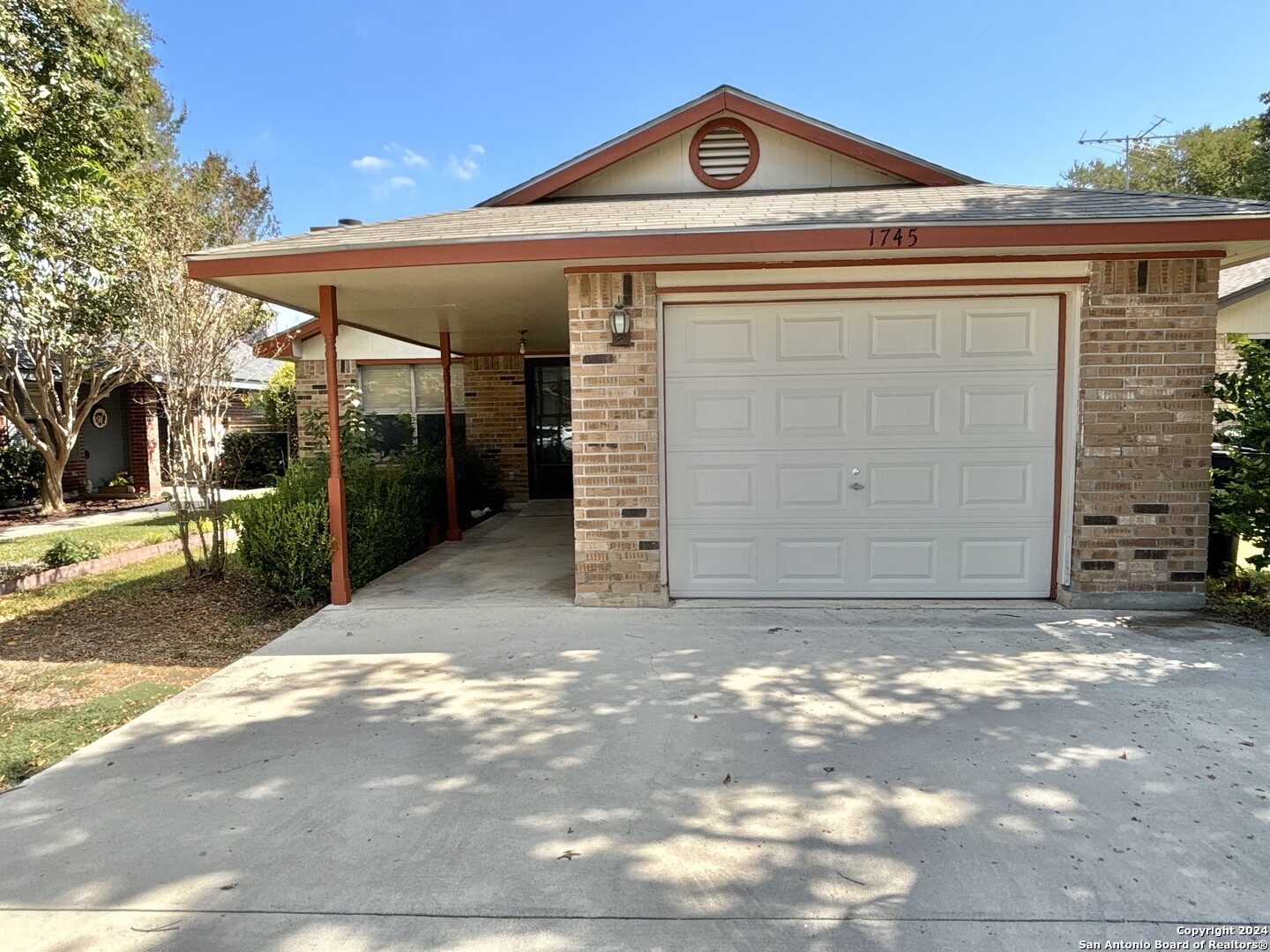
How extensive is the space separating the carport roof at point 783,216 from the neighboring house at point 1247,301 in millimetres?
8133

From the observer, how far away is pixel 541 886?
259cm

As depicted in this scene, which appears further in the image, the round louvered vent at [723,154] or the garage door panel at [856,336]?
the round louvered vent at [723,154]

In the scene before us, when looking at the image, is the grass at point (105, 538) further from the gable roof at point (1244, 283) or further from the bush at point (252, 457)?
the gable roof at point (1244, 283)

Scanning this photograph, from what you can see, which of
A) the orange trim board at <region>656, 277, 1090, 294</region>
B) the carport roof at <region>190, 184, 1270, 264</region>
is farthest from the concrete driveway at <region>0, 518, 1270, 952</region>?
the carport roof at <region>190, 184, 1270, 264</region>

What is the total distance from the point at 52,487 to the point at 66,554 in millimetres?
6325

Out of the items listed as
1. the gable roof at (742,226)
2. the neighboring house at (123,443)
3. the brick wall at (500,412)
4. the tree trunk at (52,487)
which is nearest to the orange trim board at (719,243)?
the gable roof at (742,226)

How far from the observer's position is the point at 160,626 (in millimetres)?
6312

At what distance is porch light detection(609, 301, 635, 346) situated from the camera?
5.77 meters

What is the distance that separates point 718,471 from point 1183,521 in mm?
3567

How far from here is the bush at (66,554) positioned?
328 inches

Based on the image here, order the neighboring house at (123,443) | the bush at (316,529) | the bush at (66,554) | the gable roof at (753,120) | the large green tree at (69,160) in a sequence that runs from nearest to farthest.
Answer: the bush at (316,529) → the large green tree at (69,160) → the gable roof at (753,120) → the bush at (66,554) → the neighboring house at (123,443)

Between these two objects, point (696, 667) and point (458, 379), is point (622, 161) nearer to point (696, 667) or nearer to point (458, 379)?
point (696, 667)

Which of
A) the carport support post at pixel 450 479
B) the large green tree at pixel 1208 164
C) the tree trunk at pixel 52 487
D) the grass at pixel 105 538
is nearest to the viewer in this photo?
the grass at pixel 105 538

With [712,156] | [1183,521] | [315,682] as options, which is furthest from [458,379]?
[1183,521]
